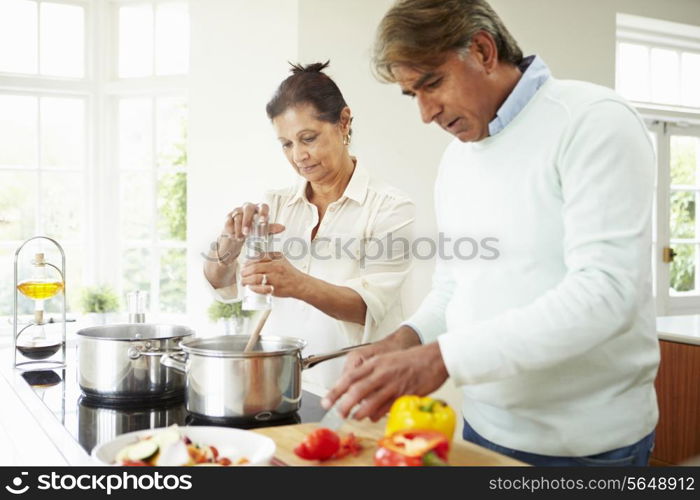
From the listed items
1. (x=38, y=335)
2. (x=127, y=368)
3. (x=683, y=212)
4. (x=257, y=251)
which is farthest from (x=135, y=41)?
(x=683, y=212)

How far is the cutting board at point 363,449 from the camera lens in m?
1.16

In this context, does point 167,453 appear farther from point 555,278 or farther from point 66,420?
point 555,278

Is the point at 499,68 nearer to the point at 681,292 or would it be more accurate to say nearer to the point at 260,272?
the point at 260,272

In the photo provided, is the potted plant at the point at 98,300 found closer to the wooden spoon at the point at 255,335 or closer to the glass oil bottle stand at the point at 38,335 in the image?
the glass oil bottle stand at the point at 38,335

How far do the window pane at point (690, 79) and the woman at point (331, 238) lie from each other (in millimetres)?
4253

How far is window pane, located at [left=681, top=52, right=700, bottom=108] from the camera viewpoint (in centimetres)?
559

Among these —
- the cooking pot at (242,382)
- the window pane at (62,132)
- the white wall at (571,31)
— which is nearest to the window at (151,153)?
the window pane at (62,132)

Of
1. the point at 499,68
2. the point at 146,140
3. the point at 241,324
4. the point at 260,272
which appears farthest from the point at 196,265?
the point at 499,68

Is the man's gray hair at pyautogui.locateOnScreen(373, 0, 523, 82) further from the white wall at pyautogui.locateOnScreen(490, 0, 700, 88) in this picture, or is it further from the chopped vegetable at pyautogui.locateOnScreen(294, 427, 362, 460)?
the white wall at pyautogui.locateOnScreen(490, 0, 700, 88)

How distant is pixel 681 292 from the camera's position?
566cm

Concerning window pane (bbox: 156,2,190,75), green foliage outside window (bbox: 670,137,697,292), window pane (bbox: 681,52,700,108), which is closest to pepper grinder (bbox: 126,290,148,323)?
window pane (bbox: 156,2,190,75)

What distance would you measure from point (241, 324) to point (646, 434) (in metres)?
2.57

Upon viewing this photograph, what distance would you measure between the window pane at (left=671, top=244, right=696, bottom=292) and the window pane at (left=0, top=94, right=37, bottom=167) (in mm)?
4438

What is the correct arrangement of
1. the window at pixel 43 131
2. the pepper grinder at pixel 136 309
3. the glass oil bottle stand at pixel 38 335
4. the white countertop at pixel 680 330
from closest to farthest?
the pepper grinder at pixel 136 309
the glass oil bottle stand at pixel 38 335
the white countertop at pixel 680 330
the window at pixel 43 131
